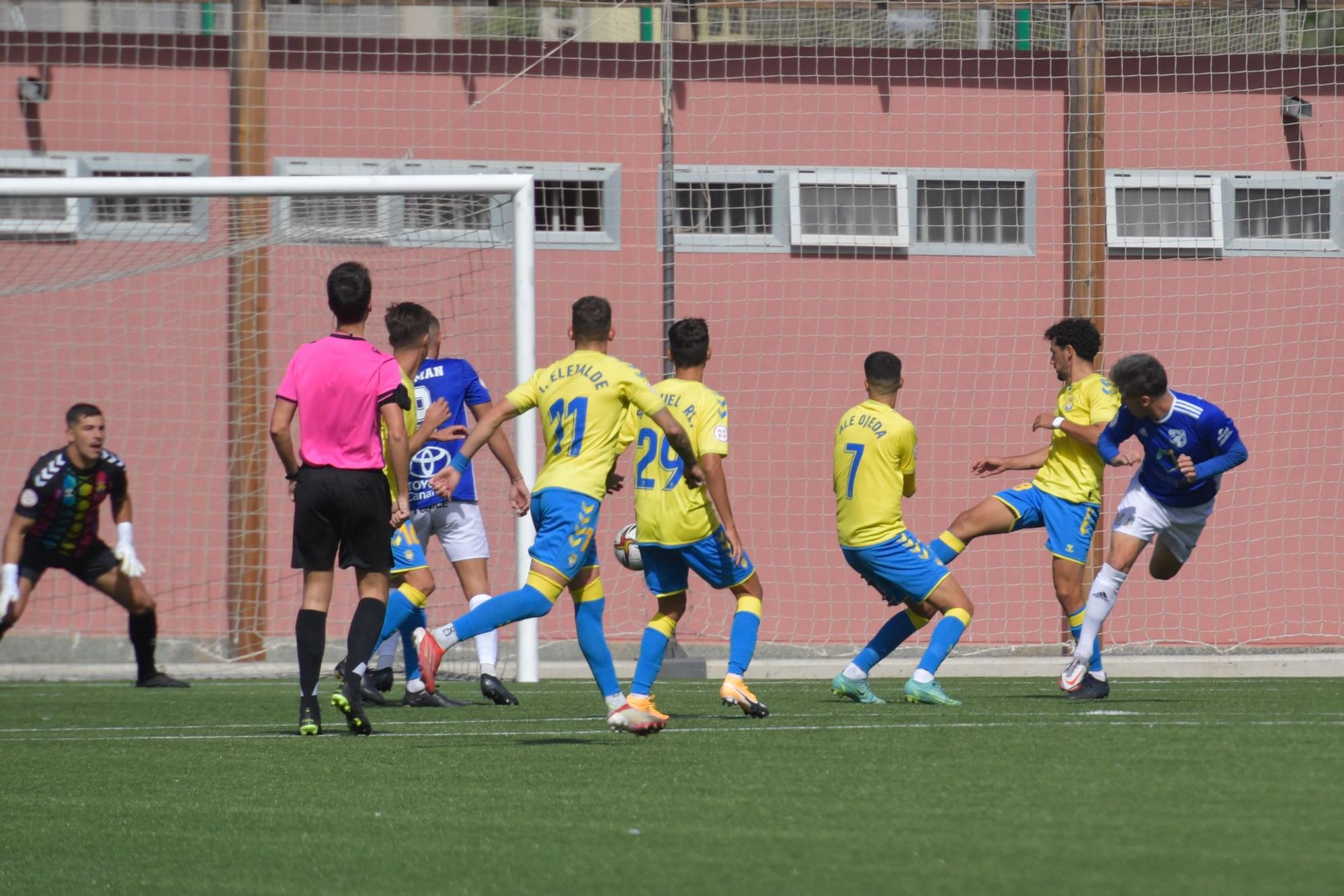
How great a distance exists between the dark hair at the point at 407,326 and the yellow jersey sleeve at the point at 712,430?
1.87m

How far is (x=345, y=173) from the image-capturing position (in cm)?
1294

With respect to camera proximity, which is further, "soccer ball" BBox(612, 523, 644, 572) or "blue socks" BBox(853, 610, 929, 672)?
"blue socks" BBox(853, 610, 929, 672)

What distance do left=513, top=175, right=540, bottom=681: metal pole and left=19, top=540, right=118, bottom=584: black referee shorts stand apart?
249 centimetres

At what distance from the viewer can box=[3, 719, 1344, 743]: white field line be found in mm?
6672

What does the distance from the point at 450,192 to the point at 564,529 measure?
439 centimetres

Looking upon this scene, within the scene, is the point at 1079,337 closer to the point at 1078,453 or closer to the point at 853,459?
the point at 1078,453

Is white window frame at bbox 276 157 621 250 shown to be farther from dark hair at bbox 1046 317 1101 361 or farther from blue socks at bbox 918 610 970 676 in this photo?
blue socks at bbox 918 610 970 676

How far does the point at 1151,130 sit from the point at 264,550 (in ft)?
24.1

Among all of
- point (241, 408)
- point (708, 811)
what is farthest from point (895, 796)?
point (241, 408)

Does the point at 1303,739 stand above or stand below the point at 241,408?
below

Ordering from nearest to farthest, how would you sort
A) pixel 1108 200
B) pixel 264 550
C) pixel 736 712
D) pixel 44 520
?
pixel 736 712 → pixel 44 520 → pixel 264 550 → pixel 1108 200

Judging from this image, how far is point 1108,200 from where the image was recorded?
42.7 ft

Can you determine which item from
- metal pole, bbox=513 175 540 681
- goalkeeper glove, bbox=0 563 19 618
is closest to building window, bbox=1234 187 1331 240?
metal pole, bbox=513 175 540 681

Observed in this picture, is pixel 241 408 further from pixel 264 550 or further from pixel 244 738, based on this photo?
pixel 244 738
